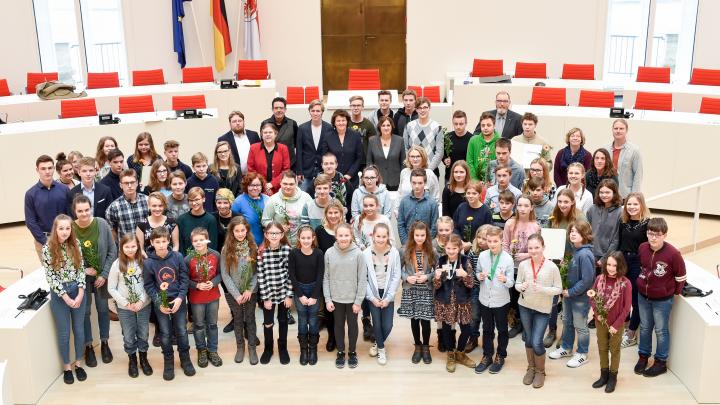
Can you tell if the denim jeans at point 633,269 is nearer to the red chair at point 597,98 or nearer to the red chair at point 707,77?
the red chair at point 597,98

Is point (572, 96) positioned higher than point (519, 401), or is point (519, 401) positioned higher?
point (572, 96)

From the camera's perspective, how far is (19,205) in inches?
383

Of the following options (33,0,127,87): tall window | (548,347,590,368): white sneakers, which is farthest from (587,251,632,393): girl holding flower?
(33,0,127,87): tall window

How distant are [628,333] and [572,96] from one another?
20.1 feet

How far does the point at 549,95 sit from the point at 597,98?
2.22 ft

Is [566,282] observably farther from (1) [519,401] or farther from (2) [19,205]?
(2) [19,205]

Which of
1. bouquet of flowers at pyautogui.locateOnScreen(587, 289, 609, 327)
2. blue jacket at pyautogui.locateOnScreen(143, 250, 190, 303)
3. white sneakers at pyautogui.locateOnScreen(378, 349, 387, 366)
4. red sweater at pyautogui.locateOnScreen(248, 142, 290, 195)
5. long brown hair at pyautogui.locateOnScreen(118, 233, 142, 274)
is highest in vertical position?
red sweater at pyautogui.locateOnScreen(248, 142, 290, 195)

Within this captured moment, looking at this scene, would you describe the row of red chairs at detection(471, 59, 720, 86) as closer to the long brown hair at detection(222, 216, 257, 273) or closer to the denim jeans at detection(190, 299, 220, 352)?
the long brown hair at detection(222, 216, 257, 273)

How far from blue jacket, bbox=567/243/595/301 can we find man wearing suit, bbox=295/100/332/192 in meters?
3.11

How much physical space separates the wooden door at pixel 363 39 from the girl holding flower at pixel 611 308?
35.4 feet

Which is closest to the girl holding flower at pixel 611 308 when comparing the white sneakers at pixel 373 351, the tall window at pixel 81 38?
the white sneakers at pixel 373 351

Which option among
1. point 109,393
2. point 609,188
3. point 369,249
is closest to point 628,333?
point 609,188

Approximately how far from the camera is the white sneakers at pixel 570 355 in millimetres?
6031

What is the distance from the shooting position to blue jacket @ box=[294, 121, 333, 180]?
7926 millimetres
